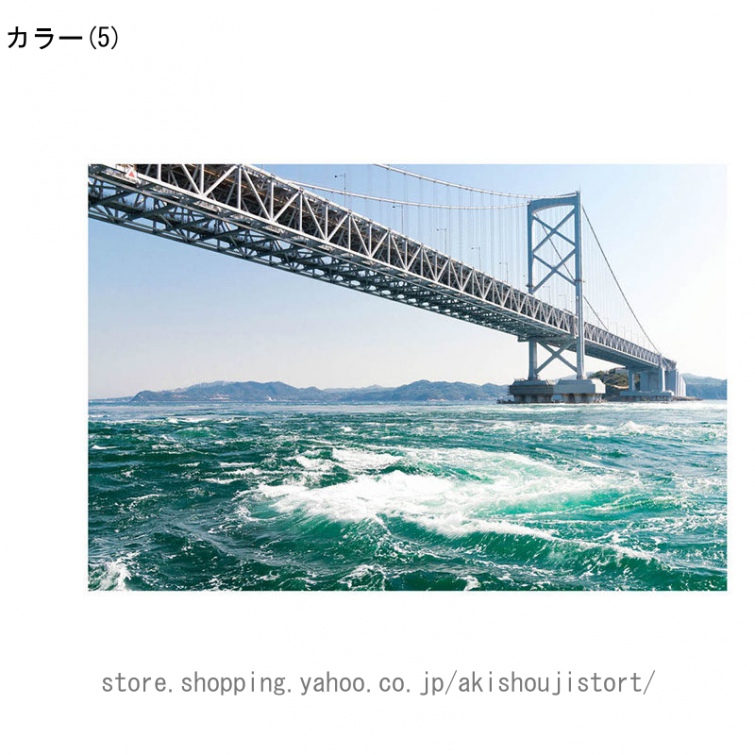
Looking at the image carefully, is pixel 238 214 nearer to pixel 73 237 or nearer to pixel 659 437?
pixel 73 237

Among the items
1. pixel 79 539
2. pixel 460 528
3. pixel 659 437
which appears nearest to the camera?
pixel 79 539

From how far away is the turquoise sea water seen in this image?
3.09 metres

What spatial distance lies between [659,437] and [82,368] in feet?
26.5

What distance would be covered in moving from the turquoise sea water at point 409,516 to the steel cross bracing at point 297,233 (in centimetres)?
378

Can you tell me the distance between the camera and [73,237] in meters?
3.28

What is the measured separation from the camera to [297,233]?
10867 mm

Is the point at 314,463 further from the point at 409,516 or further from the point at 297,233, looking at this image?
the point at 297,233

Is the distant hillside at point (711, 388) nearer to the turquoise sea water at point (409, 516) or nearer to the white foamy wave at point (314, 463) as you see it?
the turquoise sea water at point (409, 516)

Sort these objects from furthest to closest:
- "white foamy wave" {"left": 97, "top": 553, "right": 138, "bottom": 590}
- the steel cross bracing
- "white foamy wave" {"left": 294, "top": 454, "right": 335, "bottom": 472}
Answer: the steel cross bracing → "white foamy wave" {"left": 294, "top": 454, "right": 335, "bottom": 472} → "white foamy wave" {"left": 97, "top": 553, "right": 138, "bottom": 590}

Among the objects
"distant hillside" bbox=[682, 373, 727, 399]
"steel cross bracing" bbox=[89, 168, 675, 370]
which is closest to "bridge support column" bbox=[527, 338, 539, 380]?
"steel cross bracing" bbox=[89, 168, 675, 370]

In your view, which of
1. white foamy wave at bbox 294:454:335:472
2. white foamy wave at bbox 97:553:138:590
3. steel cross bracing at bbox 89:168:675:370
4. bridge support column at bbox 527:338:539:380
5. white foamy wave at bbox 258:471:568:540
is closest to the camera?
white foamy wave at bbox 97:553:138:590

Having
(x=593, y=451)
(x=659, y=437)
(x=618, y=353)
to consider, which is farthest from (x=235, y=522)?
(x=618, y=353)

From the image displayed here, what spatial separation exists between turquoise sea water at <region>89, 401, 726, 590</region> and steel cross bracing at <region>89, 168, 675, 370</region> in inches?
149

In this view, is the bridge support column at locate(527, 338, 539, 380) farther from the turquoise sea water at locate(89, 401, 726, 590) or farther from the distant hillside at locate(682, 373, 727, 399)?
the turquoise sea water at locate(89, 401, 726, 590)
